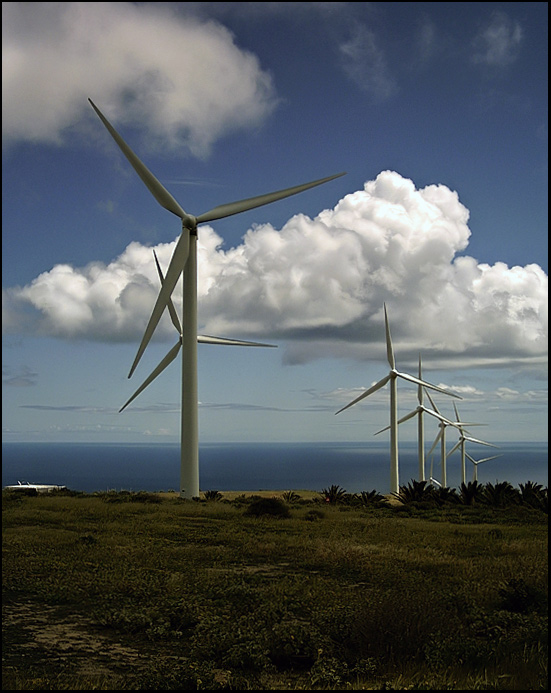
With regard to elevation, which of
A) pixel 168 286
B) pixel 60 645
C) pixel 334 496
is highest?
pixel 168 286

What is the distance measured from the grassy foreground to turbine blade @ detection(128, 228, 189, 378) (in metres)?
9.30

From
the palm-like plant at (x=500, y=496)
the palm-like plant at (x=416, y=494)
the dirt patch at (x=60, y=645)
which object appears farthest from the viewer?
the palm-like plant at (x=416, y=494)

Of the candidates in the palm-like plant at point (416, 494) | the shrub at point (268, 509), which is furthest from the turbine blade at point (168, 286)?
the palm-like plant at point (416, 494)

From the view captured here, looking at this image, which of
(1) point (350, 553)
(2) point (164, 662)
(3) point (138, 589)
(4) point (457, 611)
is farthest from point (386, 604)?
(1) point (350, 553)

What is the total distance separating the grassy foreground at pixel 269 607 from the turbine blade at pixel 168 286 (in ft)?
30.5

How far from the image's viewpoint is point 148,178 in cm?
3897

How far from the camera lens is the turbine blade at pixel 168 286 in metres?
32.1

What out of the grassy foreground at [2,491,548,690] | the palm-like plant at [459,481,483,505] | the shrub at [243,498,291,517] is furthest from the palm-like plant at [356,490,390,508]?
the grassy foreground at [2,491,548,690]

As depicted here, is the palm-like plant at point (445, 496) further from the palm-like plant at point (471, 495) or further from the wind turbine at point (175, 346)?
the wind turbine at point (175, 346)

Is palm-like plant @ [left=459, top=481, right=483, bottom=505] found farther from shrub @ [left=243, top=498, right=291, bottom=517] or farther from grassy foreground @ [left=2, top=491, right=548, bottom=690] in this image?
shrub @ [left=243, top=498, right=291, bottom=517]

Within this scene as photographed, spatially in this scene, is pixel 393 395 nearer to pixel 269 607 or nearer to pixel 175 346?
pixel 175 346

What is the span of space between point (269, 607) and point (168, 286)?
22.9 meters

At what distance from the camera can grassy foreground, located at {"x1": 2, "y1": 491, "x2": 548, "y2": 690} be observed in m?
10.2

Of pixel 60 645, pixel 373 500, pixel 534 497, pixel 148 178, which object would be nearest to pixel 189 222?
pixel 148 178
